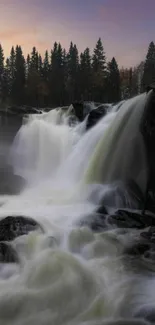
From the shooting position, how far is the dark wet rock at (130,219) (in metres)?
8.52

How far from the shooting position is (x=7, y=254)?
21.7 feet

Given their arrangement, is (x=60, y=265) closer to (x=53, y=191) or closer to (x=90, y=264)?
(x=90, y=264)

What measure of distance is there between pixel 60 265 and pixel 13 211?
381 centimetres

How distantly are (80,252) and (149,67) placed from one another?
194 ft

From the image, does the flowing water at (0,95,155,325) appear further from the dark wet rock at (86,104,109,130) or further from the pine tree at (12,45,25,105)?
the pine tree at (12,45,25,105)

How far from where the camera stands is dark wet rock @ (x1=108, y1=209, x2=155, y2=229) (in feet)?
27.9

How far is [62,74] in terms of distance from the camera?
58.9 metres

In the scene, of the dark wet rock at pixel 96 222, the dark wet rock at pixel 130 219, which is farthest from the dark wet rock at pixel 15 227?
the dark wet rock at pixel 130 219

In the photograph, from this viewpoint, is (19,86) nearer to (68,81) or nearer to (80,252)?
(68,81)

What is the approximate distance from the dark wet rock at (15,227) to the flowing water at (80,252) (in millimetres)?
238

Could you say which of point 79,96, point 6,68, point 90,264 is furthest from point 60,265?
point 6,68

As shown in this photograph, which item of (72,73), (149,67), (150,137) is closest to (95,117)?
(150,137)

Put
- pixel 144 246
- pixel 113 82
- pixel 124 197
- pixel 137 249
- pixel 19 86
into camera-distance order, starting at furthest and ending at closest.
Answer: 1. pixel 19 86
2. pixel 113 82
3. pixel 124 197
4. pixel 144 246
5. pixel 137 249

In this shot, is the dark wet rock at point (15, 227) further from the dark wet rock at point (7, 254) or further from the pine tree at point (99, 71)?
the pine tree at point (99, 71)
